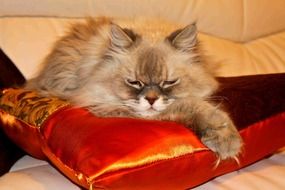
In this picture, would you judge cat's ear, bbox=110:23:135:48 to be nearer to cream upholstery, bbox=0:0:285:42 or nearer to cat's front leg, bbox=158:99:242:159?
cat's front leg, bbox=158:99:242:159

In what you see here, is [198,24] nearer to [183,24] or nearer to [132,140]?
[183,24]

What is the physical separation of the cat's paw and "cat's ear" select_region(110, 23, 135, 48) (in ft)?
1.25

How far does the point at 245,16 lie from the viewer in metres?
2.17

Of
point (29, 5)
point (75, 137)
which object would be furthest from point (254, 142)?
point (29, 5)

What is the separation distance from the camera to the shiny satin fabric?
0.95 m

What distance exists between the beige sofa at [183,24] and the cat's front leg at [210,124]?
19 centimetres

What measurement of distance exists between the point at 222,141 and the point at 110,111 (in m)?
0.34

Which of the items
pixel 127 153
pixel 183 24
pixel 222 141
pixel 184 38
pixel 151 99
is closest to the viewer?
pixel 127 153

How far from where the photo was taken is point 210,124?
3.68ft

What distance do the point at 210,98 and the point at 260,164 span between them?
0.26m

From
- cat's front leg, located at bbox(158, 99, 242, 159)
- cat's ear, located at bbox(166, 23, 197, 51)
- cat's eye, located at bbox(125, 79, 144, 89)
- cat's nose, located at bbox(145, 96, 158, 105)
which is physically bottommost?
cat's front leg, located at bbox(158, 99, 242, 159)

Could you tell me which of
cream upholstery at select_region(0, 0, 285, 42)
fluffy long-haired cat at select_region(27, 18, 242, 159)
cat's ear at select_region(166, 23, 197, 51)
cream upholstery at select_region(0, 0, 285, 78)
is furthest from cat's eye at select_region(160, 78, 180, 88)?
cream upholstery at select_region(0, 0, 285, 42)

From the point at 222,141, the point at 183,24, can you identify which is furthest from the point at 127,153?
the point at 183,24

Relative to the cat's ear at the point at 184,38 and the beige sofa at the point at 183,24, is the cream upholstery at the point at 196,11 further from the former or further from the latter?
the cat's ear at the point at 184,38
